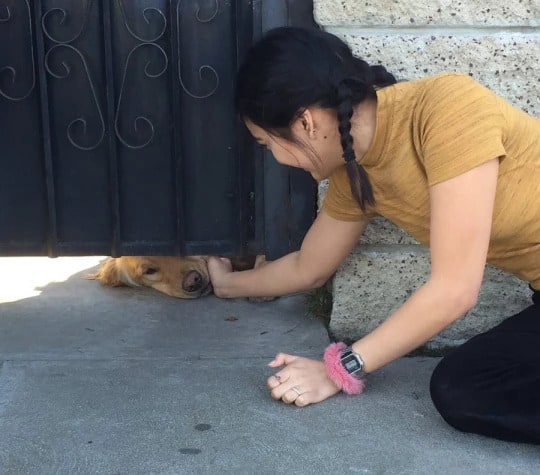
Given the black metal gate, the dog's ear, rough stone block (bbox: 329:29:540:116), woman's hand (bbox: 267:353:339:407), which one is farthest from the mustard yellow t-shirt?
the dog's ear

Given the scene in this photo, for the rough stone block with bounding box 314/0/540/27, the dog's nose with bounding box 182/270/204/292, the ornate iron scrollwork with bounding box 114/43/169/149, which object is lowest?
the dog's nose with bounding box 182/270/204/292

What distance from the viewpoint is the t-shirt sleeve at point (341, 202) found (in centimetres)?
230

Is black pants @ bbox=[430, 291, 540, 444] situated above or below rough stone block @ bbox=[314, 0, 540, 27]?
below

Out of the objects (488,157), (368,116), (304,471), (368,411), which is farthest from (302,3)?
(304,471)

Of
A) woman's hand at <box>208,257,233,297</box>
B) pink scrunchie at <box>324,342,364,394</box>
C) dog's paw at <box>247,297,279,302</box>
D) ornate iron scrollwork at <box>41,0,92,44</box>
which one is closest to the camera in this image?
pink scrunchie at <box>324,342,364,394</box>

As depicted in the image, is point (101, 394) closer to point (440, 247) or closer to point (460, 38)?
point (440, 247)

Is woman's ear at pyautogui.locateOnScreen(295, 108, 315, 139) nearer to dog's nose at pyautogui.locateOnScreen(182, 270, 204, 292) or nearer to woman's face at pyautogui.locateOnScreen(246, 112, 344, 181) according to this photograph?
woman's face at pyautogui.locateOnScreen(246, 112, 344, 181)

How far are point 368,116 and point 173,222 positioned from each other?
0.99m

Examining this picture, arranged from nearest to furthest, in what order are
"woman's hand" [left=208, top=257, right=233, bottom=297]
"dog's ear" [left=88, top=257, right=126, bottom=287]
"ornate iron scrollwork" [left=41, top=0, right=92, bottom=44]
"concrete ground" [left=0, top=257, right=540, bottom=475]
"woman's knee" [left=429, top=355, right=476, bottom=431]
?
1. "concrete ground" [left=0, top=257, right=540, bottom=475]
2. "woman's knee" [left=429, top=355, right=476, bottom=431]
3. "ornate iron scrollwork" [left=41, top=0, right=92, bottom=44]
4. "woman's hand" [left=208, top=257, right=233, bottom=297]
5. "dog's ear" [left=88, top=257, right=126, bottom=287]

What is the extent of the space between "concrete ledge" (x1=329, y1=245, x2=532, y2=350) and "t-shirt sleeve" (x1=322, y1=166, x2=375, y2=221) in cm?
23

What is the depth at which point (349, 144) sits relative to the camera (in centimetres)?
198

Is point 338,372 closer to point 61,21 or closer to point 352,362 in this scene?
point 352,362

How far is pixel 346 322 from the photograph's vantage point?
107 inches

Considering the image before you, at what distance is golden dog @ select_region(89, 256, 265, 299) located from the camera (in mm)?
3098
